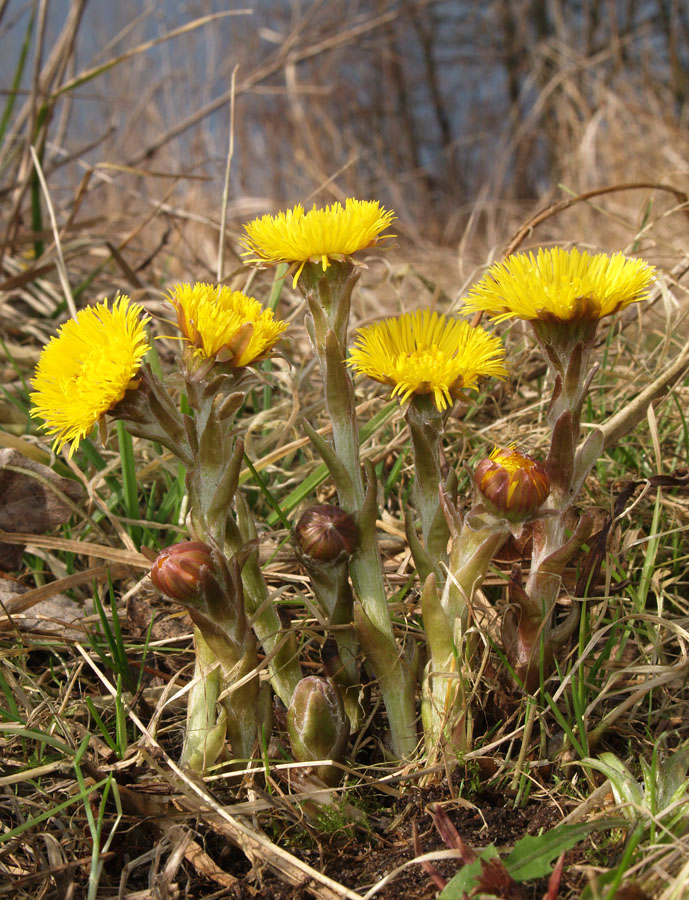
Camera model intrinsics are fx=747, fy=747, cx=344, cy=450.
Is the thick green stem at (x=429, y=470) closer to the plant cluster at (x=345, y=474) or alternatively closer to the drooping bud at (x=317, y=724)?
the plant cluster at (x=345, y=474)

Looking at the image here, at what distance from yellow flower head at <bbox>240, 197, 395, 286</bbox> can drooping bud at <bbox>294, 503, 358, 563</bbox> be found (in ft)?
1.14

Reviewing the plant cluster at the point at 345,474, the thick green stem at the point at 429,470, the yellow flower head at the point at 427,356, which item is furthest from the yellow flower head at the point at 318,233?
the thick green stem at the point at 429,470

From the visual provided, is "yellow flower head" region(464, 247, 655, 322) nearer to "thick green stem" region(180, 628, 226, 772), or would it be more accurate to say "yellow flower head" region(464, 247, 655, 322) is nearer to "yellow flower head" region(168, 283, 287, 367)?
"yellow flower head" region(168, 283, 287, 367)

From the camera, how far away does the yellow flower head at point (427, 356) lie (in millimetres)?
1039

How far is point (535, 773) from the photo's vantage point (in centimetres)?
114

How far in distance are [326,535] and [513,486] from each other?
0.28m

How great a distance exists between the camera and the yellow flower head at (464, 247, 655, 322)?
100 centimetres

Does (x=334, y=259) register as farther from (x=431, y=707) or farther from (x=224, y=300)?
(x=431, y=707)

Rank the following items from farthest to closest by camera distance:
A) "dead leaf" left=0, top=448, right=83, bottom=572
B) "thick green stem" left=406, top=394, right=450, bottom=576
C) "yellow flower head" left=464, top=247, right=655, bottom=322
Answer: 1. "dead leaf" left=0, top=448, right=83, bottom=572
2. "thick green stem" left=406, top=394, right=450, bottom=576
3. "yellow flower head" left=464, top=247, right=655, bottom=322

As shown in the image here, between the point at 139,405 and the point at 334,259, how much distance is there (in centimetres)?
Answer: 35

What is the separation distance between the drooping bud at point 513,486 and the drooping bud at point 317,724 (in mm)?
368

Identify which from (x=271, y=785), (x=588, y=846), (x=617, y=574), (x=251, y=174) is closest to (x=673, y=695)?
(x=617, y=574)

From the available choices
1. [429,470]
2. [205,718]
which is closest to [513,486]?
[429,470]

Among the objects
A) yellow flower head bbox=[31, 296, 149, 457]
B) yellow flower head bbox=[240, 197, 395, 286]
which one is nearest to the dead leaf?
yellow flower head bbox=[31, 296, 149, 457]
